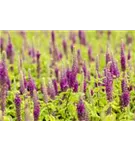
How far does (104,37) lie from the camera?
4656mm

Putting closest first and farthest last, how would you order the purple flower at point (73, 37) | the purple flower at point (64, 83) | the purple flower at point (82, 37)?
the purple flower at point (64, 83) < the purple flower at point (82, 37) < the purple flower at point (73, 37)

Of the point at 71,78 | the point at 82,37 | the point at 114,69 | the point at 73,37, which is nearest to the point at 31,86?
the point at 71,78

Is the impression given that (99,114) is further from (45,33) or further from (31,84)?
(45,33)

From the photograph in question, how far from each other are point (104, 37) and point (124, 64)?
5.67 ft

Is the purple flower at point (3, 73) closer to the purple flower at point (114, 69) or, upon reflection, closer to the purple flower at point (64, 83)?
the purple flower at point (64, 83)

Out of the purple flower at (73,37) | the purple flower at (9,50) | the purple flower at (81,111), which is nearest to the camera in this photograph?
the purple flower at (81,111)

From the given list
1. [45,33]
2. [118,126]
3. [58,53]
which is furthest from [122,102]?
[45,33]

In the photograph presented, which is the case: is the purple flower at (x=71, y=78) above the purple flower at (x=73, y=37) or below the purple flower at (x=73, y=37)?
below

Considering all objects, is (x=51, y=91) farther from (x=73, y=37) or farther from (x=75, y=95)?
(x=73, y=37)

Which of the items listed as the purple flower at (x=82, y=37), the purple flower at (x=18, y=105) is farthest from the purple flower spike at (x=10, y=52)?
the purple flower at (x=18, y=105)

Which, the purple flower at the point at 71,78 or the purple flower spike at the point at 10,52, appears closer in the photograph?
the purple flower at the point at 71,78

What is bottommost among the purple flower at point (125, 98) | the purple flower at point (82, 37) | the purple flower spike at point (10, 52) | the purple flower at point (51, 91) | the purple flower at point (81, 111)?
the purple flower at point (81, 111)

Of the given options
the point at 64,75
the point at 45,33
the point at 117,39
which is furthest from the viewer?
the point at 45,33

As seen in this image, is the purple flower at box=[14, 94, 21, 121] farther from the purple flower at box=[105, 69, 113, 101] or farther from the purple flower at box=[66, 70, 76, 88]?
the purple flower at box=[105, 69, 113, 101]
